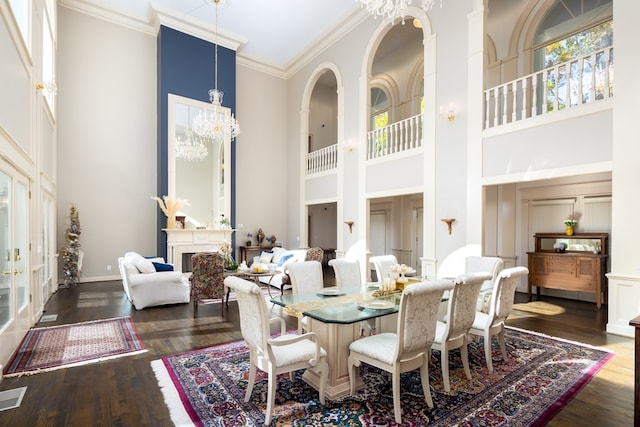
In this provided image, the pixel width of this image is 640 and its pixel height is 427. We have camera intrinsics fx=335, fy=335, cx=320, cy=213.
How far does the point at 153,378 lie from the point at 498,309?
3.37 meters

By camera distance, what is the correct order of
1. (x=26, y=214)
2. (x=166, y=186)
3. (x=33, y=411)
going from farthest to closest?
(x=166, y=186)
(x=26, y=214)
(x=33, y=411)

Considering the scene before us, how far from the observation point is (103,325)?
15.5 feet

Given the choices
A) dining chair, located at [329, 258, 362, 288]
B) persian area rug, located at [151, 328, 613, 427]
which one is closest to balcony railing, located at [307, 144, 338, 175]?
dining chair, located at [329, 258, 362, 288]

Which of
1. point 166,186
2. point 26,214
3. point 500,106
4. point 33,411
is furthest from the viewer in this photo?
point 166,186

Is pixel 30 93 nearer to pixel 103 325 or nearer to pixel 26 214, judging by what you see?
pixel 26 214

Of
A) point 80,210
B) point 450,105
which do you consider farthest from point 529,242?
point 80,210

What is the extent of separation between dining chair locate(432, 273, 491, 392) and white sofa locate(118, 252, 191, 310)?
4598 millimetres

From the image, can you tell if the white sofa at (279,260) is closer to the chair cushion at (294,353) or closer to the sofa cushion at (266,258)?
the sofa cushion at (266,258)

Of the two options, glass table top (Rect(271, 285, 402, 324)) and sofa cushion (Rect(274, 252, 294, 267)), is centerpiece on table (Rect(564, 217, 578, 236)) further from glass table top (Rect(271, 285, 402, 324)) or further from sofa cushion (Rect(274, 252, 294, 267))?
sofa cushion (Rect(274, 252, 294, 267))

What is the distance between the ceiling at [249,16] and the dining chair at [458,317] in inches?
290

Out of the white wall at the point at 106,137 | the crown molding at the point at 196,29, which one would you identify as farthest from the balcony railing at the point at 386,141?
the white wall at the point at 106,137

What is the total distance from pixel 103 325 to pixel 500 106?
726 cm

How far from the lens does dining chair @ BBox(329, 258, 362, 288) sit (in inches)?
171

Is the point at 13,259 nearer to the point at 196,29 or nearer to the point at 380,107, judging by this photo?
the point at 196,29
